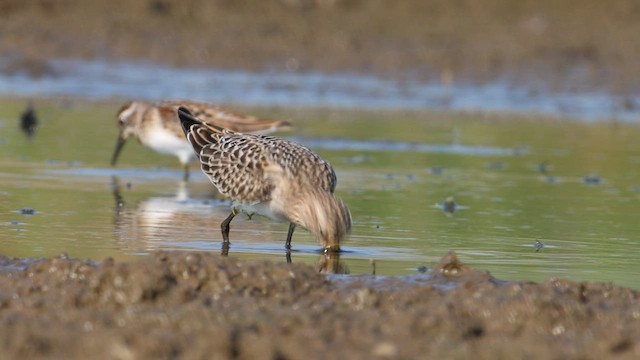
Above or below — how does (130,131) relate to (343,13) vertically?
below

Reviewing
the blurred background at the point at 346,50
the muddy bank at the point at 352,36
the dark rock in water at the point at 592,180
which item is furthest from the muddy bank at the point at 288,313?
the muddy bank at the point at 352,36

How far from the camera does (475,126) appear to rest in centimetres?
1612

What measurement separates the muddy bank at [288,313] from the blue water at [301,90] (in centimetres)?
1072

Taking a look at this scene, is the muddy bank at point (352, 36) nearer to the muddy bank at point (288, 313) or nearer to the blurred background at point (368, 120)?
the blurred background at point (368, 120)

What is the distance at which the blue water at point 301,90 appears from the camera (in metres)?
17.7

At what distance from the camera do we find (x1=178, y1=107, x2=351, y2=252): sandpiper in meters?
7.94

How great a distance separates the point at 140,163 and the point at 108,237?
5.08m

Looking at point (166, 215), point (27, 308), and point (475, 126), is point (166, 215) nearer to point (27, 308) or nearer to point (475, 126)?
point (27, 308)

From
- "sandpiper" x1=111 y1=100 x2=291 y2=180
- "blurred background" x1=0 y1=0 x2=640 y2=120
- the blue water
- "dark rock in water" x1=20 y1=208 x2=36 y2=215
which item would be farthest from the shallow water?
"blurred background" x1=0 y1=0 x2=640 y2=120

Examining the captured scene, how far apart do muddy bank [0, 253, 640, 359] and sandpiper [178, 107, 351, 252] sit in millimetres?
936

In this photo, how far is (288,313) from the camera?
567 cm

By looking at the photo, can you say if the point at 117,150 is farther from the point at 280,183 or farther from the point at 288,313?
the point at 288,313

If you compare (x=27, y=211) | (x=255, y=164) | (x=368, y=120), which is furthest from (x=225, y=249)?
(x=368, y=120)

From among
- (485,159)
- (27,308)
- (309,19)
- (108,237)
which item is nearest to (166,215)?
(108,237)
